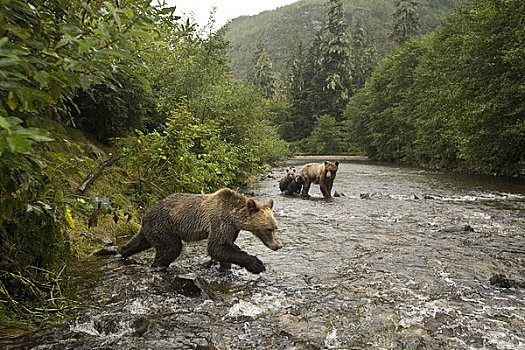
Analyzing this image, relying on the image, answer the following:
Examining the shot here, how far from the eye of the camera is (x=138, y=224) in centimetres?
943

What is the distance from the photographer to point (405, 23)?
6831cm

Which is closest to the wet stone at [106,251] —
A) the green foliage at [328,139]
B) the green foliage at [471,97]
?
the green foliage at [471,97]

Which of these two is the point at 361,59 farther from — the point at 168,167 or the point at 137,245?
the point at 137,245

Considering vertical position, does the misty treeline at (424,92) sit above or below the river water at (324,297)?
above

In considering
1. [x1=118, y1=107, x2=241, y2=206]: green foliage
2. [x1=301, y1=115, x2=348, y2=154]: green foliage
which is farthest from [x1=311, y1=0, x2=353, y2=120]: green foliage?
[x1=118, y1=107, x2=241, y2=206]: green foliage

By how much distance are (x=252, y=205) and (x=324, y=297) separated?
6.12ft

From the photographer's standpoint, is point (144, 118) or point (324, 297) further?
point (144, 118)

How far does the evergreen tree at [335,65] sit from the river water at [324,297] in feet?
223

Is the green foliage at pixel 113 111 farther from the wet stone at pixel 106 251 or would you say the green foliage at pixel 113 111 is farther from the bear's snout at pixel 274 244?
the bear's snout at pixel 274 244

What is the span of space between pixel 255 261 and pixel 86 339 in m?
2.76

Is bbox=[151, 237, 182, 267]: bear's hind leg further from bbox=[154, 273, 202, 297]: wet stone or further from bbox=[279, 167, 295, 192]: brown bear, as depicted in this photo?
bbox=[279, 167, 295, 192]: brown bear

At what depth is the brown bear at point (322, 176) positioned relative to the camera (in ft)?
57.2

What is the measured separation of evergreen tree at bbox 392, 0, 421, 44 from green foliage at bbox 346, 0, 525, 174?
81.0ft

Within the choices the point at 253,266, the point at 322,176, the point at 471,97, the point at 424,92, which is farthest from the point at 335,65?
the point at 253,266
